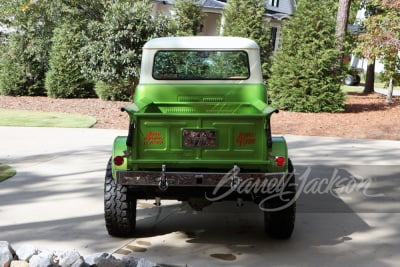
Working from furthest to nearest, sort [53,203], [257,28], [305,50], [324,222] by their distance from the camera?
[257,28] → [305,50] → [53,203] → [324,222]

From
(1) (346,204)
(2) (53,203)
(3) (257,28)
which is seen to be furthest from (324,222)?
(3) (257,28)

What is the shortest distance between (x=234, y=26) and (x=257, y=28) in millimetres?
817

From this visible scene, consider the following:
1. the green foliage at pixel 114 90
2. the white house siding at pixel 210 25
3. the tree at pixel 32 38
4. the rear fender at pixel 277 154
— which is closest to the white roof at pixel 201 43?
the rear fender at pixel 277 154

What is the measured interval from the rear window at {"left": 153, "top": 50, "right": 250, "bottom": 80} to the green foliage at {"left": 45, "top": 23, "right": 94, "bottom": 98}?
12.2m

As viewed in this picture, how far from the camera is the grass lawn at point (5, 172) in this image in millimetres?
7616

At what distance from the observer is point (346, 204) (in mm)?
6699

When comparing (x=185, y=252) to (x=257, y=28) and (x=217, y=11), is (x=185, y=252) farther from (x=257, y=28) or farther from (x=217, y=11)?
(x=217, y=11)

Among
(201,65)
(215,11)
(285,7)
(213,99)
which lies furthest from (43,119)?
(285,7)

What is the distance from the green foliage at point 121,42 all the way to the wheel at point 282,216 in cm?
1149

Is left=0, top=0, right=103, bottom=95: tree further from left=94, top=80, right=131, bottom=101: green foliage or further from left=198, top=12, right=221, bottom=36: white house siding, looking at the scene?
left=198, top=12, right=221, bottom=36: white house siding

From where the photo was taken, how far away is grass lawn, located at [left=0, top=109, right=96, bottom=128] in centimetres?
1305

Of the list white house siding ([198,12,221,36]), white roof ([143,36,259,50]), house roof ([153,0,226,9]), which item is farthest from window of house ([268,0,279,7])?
white roof ([143,36,259,50])
